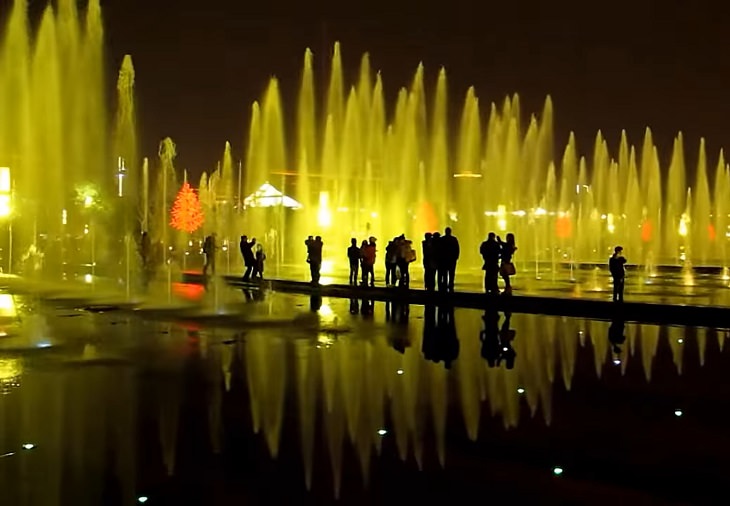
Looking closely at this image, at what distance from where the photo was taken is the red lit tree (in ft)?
211

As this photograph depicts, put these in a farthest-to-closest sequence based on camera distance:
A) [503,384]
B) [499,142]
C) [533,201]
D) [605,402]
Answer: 1. [533,201]
2. [499,142]
3. [503,384]
4. [605,402]

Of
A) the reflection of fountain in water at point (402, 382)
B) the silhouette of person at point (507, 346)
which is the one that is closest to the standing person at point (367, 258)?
the silhouette of person at point (507, 346)

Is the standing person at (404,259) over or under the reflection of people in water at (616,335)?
over

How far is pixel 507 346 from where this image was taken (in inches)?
465

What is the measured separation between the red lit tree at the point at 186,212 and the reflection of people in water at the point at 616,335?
52.5 meters

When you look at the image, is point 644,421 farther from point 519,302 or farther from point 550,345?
point 519,302

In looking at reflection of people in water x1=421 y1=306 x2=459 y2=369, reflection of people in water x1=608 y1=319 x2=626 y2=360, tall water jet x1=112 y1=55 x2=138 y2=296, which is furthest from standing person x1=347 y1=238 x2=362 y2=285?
tall water jet x1=112 y1=55 x2=138 y2=296

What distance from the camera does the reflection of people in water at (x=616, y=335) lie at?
11.5 meters

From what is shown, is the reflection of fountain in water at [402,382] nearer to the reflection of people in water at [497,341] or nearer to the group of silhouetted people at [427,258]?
the reflection of people in water at [497,341]

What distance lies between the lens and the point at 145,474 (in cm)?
576

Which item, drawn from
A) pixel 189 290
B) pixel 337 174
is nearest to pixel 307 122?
pixel 337 174

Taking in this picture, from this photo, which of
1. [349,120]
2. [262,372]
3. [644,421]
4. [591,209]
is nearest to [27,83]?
[349,120]

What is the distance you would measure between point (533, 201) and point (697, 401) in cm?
3437

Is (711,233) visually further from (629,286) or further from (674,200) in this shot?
(629,286)
